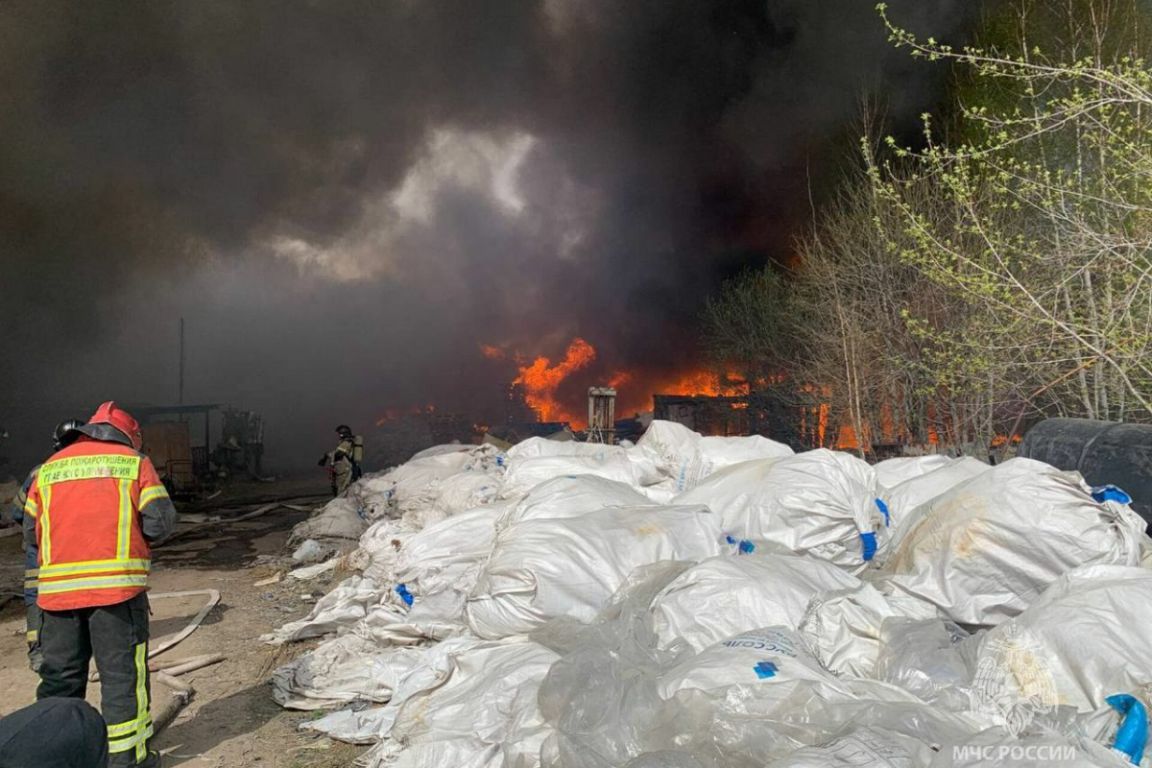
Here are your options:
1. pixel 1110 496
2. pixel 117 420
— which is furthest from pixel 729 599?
pixel 117 420

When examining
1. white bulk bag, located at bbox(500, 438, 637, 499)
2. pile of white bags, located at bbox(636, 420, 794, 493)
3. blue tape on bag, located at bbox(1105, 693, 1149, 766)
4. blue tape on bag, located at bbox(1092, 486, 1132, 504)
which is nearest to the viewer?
blue tape on bag, located at bbox(1105, 693, 1149, 766)

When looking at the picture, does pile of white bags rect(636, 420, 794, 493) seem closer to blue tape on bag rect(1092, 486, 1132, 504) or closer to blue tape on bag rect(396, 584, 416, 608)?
blue tape on bag rect(396, 584, 416, 608)

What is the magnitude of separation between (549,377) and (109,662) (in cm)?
1861

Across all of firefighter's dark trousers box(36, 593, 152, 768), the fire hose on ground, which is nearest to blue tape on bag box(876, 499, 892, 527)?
firefighter's dark trousers box(36, 593, 152, 768)

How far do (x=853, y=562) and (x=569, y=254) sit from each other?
59.6ft

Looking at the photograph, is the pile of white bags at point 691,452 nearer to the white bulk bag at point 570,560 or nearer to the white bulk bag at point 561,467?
the white bulk bag at point 561,467

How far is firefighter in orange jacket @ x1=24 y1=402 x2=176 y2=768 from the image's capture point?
8.81 ft

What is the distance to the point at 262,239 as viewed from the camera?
753 inches

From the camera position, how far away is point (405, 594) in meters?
3.85

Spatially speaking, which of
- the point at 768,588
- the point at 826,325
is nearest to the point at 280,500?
the point at 826,325

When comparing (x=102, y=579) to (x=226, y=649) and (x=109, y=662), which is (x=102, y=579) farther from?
(x=226, y=649)

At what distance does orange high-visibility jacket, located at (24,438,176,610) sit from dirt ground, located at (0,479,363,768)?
0.82m

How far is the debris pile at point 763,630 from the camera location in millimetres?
1570

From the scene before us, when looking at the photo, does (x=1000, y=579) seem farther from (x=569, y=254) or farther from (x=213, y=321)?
(x=213, y=321)
